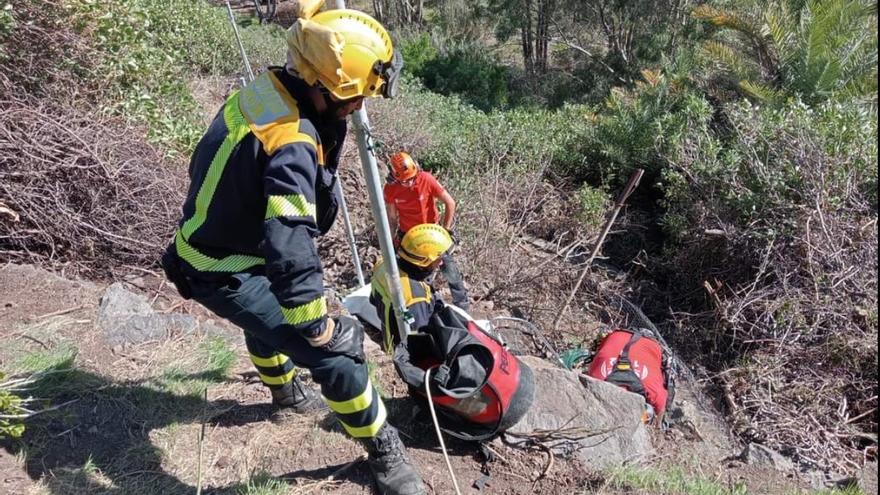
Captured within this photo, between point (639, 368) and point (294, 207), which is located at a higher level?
Answer: point (294, 207)

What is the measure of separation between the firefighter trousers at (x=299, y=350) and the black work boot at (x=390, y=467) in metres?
0.05

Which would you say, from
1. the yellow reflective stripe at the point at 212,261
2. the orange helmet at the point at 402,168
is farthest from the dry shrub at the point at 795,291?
the yellow reflective stripe at the point at 212,261

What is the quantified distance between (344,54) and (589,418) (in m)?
2.27

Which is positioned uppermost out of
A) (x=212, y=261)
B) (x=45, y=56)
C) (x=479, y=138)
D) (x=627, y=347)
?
(x=45, y=56)

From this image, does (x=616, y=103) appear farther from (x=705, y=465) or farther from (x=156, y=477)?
(x=156, y=477)

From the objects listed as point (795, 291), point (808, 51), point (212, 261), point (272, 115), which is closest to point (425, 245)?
point (212, 261)

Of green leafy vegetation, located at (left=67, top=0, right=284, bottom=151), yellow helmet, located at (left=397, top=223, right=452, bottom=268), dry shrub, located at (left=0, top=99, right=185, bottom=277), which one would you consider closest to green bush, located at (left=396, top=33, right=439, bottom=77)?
green leafy vegetation, located at (left=67, top=0, right=284, bottom=151)

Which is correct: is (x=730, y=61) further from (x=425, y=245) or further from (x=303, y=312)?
(x=303, y=312)

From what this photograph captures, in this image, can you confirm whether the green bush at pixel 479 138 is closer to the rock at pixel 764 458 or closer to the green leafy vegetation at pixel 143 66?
the green leafy vegetation at pixel 143 66

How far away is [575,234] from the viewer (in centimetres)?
779

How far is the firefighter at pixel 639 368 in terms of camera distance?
Answer: 420 cm

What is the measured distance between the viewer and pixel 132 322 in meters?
3.91

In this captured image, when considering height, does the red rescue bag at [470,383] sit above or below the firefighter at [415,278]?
above

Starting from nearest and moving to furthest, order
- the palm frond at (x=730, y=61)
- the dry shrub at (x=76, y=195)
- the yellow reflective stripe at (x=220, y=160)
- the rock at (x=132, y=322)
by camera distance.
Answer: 1. the yellow reflective stripe at (x=220, y=160)
2. the rock at (x=132, y=322)
3. the dry shrub at (x=76, y=195)
4. the palm frond at (x=730, y=61)
